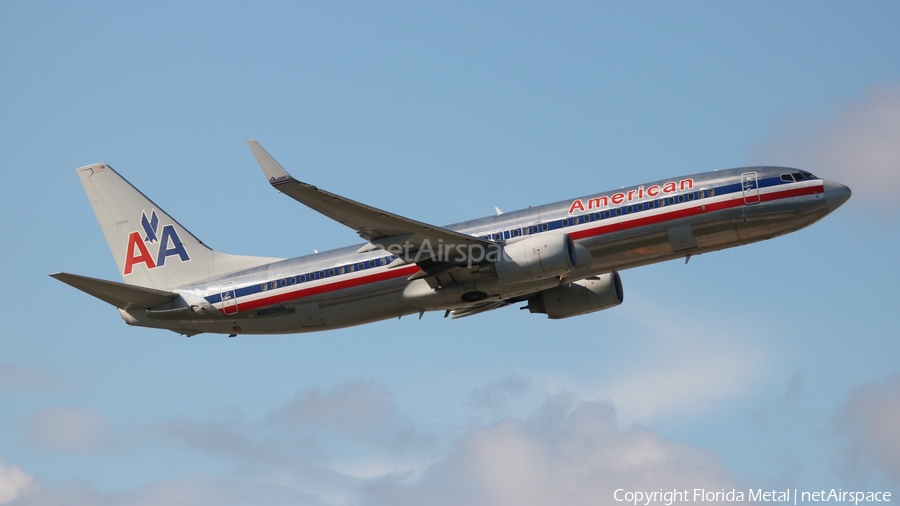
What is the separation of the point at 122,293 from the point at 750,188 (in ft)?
93.2

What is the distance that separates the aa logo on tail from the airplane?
9.70 ft

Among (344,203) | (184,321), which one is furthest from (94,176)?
(344,203)

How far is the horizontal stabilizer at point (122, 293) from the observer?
4803 cm

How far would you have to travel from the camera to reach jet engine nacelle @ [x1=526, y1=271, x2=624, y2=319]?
53.1m

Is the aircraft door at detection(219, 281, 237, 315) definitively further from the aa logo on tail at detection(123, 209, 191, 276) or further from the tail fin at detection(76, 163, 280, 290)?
the aa logo on tail at detection(123, 209, 191, 276)

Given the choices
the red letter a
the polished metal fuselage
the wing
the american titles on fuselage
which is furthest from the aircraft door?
the american titles on fuselage

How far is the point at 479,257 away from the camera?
153ft

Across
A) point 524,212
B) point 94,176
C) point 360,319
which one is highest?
point 94,176

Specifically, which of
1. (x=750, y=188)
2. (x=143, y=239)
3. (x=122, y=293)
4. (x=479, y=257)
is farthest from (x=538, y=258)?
(x=143, y=239)

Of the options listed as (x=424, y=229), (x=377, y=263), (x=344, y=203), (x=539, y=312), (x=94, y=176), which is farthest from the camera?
(x=94, y=176)

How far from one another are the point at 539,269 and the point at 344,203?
28.2 feet

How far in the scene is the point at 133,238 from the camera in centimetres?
5662

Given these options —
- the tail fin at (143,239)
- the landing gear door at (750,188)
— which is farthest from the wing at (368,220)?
the landing gear door at (750,188)

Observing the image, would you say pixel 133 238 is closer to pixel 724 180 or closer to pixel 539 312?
pixel 539 312
